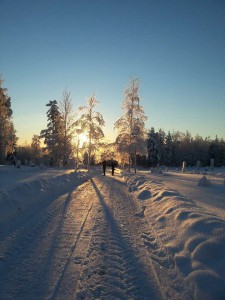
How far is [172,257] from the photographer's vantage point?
5.06 m

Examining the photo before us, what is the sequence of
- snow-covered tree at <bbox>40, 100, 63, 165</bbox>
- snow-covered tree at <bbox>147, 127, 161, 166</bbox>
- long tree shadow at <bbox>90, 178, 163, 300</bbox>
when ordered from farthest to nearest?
snow-covered tree at <bbox>147, 127, 161, 166</bbox>, snow-covered tree at <bbox>40, 100, 63, 165</bbox>, long tree shadow at <bbox>90, 178, 163, 300</bbox>

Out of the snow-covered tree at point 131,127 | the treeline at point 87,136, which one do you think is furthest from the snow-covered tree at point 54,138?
the snow-covered tree at point 131,127

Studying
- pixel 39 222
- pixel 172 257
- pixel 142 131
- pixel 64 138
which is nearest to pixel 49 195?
pixel 39 222

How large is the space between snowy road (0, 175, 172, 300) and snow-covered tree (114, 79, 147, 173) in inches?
1126

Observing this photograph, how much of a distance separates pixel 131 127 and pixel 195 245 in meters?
31.4

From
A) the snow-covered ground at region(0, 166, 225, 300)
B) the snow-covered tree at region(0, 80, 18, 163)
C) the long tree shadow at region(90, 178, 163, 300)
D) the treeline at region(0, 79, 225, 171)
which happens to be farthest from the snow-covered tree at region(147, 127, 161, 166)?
the long tree shadow at region(90, 178, 163, 300)

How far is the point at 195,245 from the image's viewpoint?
514cm

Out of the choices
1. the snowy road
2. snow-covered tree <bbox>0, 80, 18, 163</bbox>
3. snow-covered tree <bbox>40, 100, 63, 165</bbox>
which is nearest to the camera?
the snowy road

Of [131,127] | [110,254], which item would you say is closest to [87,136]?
[131,127]

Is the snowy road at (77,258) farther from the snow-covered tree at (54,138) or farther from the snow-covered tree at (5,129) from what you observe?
the snow-covered tree at (54,138)

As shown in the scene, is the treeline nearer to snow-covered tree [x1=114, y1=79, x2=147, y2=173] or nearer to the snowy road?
snow-covered tree [x1=114, y1=79, x2=147, y2=173]

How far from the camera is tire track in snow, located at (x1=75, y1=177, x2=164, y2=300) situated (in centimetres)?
368

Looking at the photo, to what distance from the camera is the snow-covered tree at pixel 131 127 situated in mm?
35734

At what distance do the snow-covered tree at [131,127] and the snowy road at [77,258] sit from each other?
28.6 m
